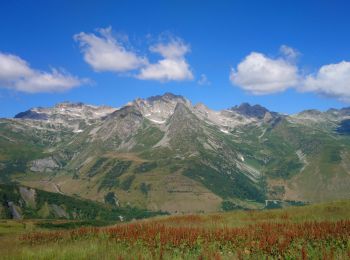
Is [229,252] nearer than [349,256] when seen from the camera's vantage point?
No

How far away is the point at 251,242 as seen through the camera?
1780cm

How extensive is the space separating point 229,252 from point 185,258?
2931 millimetres

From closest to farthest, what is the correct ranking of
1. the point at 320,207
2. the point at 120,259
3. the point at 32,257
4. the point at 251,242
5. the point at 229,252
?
the point at 120,259, the point at 32,257, the point at 229,252, the point at 251,242, the point at 320,207

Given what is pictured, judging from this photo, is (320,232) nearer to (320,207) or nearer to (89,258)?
(89,258)

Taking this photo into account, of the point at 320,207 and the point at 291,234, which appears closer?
the point at 291,234

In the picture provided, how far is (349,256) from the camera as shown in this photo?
13320 millimetres

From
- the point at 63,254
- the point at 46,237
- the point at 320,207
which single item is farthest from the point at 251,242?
the point at 320,207

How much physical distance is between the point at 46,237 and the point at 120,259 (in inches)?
454

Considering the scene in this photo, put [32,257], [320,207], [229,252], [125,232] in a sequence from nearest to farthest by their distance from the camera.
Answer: [32,257], [229,252], [125,232], [320,207]

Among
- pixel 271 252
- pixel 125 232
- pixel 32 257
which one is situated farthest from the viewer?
pixel 125 232

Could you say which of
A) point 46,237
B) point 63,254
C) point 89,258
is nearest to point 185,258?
point 89,258

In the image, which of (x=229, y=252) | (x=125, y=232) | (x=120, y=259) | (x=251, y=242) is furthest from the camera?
(x=125, y=232)

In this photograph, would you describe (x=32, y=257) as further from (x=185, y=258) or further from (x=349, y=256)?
(x=349, y=256)

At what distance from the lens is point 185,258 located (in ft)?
47.4
